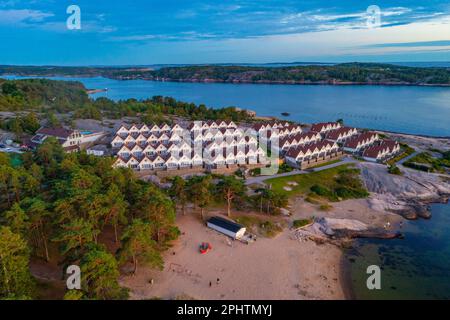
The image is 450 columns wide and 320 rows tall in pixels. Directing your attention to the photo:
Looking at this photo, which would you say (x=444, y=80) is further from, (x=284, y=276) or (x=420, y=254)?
(x=284, y=276)

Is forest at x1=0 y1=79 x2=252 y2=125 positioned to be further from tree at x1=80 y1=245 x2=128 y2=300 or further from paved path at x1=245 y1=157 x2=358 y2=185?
tree at x1=80 y1=245 x2=128 y2=300

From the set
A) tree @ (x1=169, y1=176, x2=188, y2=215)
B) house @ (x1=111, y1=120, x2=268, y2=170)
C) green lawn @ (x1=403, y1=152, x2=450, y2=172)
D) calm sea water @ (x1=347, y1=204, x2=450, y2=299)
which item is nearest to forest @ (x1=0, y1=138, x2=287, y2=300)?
tree @ (x1=169, y1=176, x2=188, y2=215)

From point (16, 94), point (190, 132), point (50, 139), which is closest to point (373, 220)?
point (190, 132)

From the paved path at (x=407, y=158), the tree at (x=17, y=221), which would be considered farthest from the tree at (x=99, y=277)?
the paved path at (x=407, y=158)

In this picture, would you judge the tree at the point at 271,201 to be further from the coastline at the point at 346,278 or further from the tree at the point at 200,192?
the coastline at the point at 346,278

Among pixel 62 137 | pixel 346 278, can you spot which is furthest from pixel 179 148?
pixel 346 278
